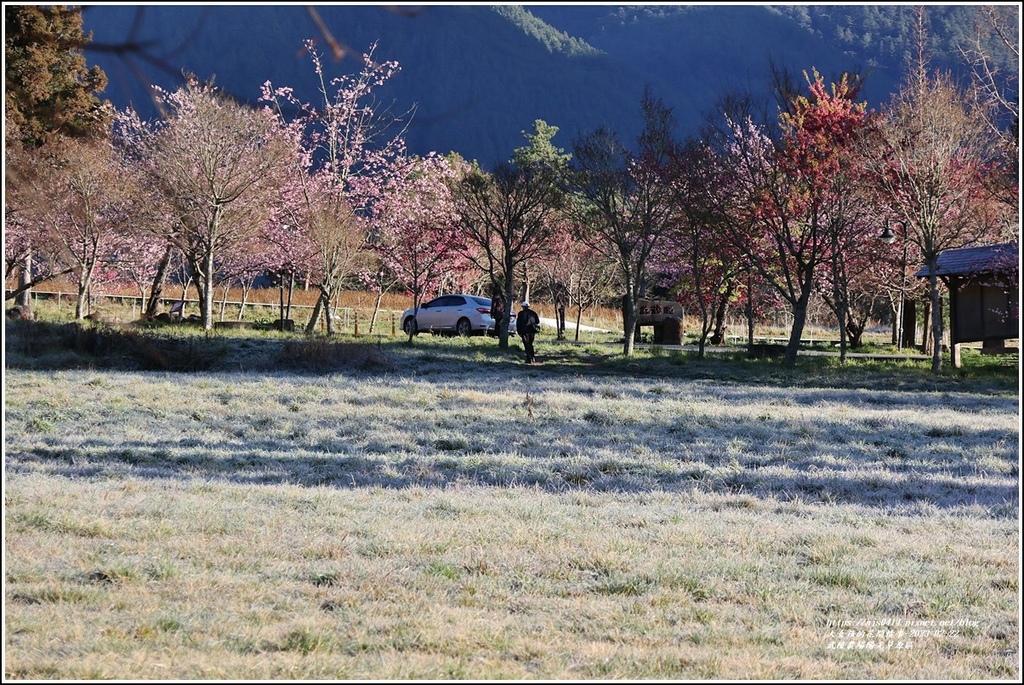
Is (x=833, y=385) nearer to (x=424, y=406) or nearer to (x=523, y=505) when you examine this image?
(x=424, y=406)

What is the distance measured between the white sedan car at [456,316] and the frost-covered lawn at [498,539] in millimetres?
17270

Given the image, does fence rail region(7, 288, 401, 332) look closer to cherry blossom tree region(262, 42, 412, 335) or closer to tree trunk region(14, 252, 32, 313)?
cherry blossom tree region(262, 42, 412, 335)

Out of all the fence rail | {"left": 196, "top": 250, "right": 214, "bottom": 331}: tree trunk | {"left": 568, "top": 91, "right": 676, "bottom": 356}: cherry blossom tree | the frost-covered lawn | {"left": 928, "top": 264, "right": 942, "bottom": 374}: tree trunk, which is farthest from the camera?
the fence rail

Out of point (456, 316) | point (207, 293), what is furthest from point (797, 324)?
point (207, 293)

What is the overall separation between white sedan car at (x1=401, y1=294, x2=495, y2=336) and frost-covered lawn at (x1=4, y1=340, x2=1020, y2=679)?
17270 millimetres

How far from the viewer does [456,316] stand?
120 ft

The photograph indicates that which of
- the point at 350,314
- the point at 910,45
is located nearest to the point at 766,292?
the point at 910,45

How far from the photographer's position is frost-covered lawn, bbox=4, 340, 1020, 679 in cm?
556

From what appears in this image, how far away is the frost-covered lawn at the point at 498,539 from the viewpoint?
556 centimetres

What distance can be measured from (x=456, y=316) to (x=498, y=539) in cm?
2839

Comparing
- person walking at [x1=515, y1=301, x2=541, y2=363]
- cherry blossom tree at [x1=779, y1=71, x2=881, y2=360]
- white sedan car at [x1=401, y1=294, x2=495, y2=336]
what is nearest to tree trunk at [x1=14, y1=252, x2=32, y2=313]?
white sedan car at [x1=401, y1=294, x2=495, y2=336]

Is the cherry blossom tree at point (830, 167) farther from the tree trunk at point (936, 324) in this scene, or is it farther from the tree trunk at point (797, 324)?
the tree trunk at point (936, 324)

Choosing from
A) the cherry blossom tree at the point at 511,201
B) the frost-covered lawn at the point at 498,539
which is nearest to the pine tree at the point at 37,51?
the frost-covered lawn at the point at 498,539

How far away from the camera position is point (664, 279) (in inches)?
2178
